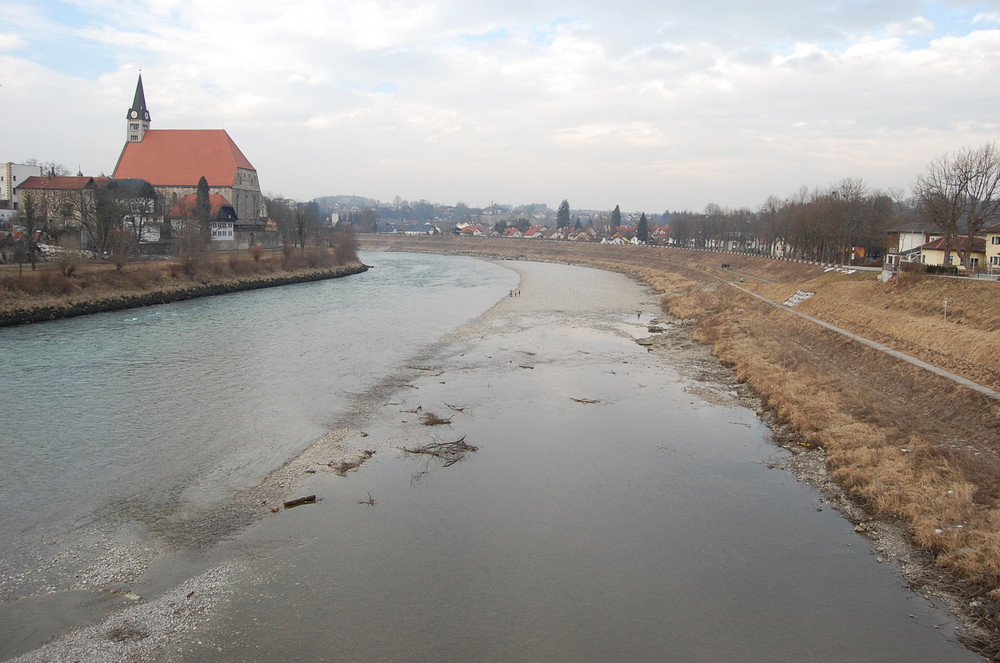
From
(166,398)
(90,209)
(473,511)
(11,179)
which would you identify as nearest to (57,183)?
(11,179)

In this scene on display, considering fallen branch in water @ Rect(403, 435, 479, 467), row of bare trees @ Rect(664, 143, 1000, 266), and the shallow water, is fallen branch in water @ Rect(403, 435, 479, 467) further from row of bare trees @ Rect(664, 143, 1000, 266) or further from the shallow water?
row of bare trees @ Rect(664, 143, 1000, 266)

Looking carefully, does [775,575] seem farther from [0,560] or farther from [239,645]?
[0,560]

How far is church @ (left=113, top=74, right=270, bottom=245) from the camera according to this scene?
6638 cm

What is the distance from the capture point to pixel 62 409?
44.8 ft

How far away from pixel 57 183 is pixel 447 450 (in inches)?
1972

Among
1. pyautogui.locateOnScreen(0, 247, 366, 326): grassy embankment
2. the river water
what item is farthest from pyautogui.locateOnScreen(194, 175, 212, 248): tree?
the river water

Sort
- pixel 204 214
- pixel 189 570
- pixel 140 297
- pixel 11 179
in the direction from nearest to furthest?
pixel 189 570, pixel 140 297, pixel 204 214, pixel 11 179

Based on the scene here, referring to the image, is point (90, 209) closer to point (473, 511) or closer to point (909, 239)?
point (473, 511)

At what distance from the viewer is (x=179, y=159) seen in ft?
221

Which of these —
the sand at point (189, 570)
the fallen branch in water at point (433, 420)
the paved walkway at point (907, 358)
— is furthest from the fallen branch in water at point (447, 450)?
the paved walkway at point (907, 358)

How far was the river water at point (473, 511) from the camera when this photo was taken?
22.4ft

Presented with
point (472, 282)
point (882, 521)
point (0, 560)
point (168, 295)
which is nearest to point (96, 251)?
point (168, 295)

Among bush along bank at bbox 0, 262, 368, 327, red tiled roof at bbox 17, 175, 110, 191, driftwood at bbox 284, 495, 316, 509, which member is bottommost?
driftwood at bbox 284, 495, 316, 509

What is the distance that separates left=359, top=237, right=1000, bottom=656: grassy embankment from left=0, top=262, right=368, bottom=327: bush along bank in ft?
78.1
